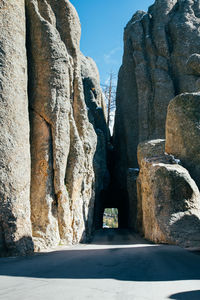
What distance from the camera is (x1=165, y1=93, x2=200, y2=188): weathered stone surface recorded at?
935 centimetres

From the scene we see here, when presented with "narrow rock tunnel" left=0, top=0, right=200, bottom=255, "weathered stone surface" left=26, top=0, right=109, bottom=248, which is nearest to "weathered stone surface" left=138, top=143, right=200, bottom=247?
"narrow rock tunnel" left=0, top=0, right=200, bottom=255

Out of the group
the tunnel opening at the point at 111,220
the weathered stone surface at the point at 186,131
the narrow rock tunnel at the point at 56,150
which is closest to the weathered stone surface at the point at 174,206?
the narrow rock tunnel at the point at 56,150

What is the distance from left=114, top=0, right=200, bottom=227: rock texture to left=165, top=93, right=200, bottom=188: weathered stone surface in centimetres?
932

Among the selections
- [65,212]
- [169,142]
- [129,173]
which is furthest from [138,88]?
[65,212]

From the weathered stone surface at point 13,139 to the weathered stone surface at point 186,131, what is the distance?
5.45 metres

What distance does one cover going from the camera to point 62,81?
9445 millimetres

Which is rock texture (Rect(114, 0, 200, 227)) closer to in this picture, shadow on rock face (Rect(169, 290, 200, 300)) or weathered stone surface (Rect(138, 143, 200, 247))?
weathered stone surface (Rect(138, 143, 200, 247))

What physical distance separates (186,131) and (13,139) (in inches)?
237

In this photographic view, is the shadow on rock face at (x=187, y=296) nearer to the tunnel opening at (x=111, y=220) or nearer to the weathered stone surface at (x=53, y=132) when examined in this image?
the weathered stone surface at (x=53, y=132)

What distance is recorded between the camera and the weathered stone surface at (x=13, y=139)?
6.13 metres

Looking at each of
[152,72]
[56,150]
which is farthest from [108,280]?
[152,72]

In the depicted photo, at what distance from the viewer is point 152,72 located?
20562 millimetres

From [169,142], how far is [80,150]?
11.3 ft

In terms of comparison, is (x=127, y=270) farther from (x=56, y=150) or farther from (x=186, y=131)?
(x=186, y=131)
